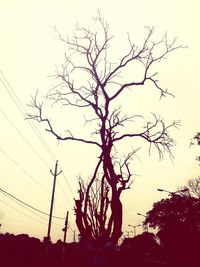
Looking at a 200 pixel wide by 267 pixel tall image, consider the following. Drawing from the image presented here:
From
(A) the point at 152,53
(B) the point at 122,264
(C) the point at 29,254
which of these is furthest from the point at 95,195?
(A) the point at 152,53

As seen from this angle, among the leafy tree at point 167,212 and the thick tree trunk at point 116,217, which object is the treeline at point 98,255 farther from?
the leafy tree at point 167,212

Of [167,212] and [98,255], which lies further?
[167,212]

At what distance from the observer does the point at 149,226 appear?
80.6 metres

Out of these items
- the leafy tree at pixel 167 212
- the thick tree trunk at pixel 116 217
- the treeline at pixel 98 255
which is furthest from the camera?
the leafy tree at pixel 167 212

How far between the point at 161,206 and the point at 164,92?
66.2 meters

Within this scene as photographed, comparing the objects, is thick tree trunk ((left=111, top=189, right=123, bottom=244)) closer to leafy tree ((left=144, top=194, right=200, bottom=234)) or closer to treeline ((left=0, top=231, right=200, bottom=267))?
treeline ((left=0, top=231, right=200, bottom=267))

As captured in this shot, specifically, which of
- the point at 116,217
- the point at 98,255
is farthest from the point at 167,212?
the point at 98,255

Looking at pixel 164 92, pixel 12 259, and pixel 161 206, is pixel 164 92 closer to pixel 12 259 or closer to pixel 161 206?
pixel 12 259

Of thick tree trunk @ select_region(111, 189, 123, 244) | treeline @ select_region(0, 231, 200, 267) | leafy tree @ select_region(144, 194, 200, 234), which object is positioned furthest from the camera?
leafy tree @ select_region(144, 194, 200, 234)

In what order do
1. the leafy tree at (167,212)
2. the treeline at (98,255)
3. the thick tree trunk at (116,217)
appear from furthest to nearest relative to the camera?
1. the leafy tree at (167,212)
2. the thick tree trunk at (116,217)
3. the treeline at (98,255)

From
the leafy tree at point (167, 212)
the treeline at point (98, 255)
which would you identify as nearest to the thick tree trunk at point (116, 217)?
the treeline at point (98, 255)

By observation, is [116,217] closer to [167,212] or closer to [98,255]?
[98,255]

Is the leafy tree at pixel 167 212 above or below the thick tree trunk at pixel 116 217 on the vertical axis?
above

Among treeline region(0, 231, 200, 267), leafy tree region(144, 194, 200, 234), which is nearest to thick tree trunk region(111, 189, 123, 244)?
treeline region(0, 231, 200, 267)
